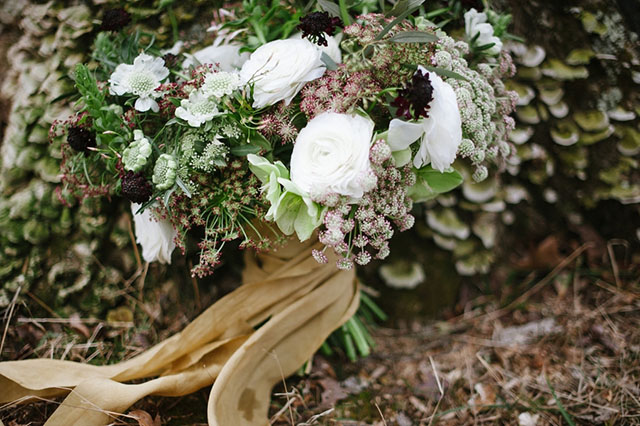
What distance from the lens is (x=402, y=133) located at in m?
1.06

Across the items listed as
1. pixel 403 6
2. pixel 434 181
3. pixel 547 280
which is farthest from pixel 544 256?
pixel 403 6

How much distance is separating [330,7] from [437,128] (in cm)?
43

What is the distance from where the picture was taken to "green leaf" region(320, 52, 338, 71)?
1180mm

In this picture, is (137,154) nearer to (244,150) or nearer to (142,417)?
(244,150)

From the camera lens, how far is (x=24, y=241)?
160 cm

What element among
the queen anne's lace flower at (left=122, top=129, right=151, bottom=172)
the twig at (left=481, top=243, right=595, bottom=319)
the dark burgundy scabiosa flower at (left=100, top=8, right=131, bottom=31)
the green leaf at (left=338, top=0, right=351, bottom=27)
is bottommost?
the twig at (left=481, top=243, right=595, bottom=319)

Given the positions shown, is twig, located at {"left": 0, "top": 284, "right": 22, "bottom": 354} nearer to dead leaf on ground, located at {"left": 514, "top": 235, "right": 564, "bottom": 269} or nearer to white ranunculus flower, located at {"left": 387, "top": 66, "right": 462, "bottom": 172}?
white ranunculus flower, located at {"left": 387, "top": 66, "right": 462, "bottom": 172}

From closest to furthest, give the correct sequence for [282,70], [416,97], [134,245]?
[416,97] < [282,70] < [134,245]

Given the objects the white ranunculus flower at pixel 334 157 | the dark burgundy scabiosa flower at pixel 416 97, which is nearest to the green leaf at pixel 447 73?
the dark burgundy scabiosa flower at pixel 416 97

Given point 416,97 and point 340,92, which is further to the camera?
point 340,92

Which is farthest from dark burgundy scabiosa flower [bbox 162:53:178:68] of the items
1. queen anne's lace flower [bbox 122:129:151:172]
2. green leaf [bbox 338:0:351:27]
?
green leaf [bbox 338:0:351:27]

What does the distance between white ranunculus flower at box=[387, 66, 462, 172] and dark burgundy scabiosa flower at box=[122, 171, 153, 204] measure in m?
0.58

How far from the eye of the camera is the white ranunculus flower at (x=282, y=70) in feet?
3.63

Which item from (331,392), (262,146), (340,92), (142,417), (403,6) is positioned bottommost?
Answer: (331,392)
